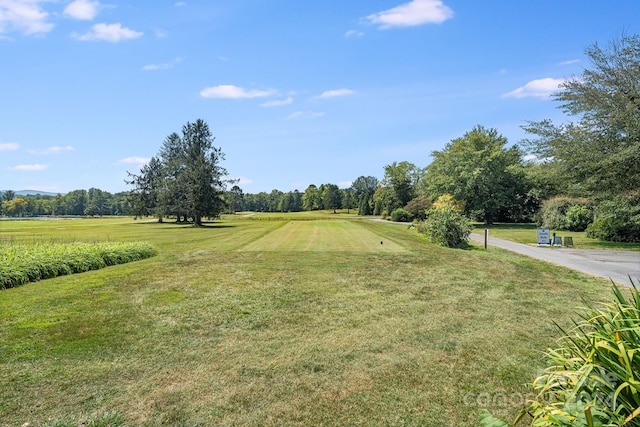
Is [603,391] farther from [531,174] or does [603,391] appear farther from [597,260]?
[531,174]

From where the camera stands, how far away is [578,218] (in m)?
26.6

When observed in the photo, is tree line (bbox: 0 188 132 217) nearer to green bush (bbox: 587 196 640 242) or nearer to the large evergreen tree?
the large evergreen tree

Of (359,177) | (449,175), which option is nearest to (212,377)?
(449,175)

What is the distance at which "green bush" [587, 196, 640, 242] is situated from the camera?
1598 centimetres

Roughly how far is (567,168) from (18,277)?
22.1m

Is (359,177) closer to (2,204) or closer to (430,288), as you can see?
(2,204)

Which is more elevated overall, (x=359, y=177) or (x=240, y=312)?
(x=359, y=177)

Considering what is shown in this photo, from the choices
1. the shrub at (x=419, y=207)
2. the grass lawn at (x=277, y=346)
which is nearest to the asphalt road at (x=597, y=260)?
the grass lawn at (x=277, y=346)

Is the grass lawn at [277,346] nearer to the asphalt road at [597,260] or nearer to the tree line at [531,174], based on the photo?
the asphalt road at [597,260]

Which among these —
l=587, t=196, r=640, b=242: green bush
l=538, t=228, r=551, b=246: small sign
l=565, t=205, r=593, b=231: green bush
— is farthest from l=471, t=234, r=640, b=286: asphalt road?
l=565, t=205, r=593, b=231: green bush

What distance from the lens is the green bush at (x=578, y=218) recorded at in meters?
26.4

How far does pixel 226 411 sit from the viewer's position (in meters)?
3.49

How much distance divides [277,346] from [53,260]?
8.43 m

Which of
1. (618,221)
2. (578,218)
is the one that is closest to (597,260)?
(618,221)
